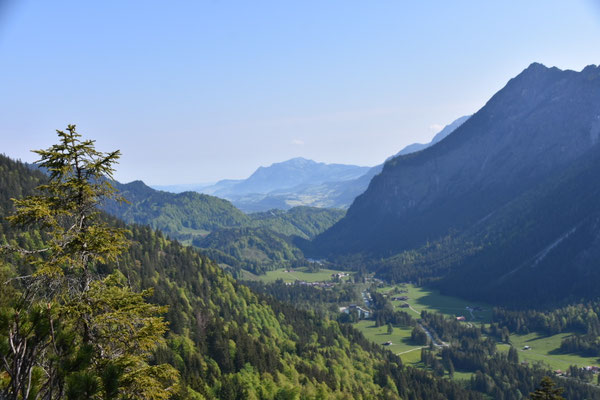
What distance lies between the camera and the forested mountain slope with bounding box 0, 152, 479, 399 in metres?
105

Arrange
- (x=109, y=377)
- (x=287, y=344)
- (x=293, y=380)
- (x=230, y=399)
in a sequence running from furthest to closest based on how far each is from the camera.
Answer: (x=287, y=344) → (x=293, y=380) → (x=230, y=399) → (x=109, y=377)

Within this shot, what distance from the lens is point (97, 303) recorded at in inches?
948

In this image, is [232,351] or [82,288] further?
[232,351]

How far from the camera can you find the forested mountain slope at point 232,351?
105438 millimetres

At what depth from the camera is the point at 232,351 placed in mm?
118188

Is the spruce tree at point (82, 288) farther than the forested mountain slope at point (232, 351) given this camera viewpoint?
No

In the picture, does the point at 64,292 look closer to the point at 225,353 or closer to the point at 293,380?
the point at 225,353

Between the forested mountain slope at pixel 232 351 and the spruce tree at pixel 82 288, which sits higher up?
the spruce tree at pixel 82 288

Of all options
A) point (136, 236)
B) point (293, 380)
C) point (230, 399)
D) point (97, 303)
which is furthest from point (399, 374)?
point (97, 303)

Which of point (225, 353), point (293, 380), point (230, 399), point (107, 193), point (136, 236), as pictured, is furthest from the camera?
point (136, 236)

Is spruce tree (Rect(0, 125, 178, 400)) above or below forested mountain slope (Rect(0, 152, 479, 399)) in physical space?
above

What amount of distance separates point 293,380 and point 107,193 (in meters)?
113

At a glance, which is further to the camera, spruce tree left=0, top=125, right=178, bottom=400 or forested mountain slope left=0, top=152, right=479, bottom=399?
forested mountain slope left=0, top=152, right=479, bottom=399

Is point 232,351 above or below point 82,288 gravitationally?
below
